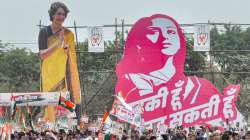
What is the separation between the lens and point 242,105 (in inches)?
2094

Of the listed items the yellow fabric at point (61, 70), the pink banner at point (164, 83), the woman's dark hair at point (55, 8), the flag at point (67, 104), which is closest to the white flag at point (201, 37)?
the pink banner at point (164, 83)

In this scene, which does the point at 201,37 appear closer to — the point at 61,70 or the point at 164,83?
the point at 164,83

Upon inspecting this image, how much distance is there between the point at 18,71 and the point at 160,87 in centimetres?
3169

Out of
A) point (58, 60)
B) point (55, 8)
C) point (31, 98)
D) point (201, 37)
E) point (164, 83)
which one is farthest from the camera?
point (55, 8)

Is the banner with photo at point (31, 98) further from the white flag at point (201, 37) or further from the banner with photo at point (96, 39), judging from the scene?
the white flag at point (201, 37)

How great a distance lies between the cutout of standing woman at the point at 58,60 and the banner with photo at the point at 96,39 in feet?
2.77

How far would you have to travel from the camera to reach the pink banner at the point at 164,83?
3319cm

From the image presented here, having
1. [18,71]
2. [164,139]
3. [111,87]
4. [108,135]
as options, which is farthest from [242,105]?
[108,135]

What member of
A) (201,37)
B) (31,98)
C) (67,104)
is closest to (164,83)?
(31,98)

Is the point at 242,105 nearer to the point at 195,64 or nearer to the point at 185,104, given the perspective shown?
the point at 195,64

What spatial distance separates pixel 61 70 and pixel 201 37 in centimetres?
671

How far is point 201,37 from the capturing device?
129 feet

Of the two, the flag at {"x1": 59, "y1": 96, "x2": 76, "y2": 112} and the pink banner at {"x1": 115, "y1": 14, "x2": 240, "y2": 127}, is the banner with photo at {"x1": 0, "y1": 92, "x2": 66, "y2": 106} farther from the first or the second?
the pink banner at {"x1": 115, "y1": 14, "x2": 240, "y2": 127}

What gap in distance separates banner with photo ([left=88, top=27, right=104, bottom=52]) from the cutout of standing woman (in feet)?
2.77
